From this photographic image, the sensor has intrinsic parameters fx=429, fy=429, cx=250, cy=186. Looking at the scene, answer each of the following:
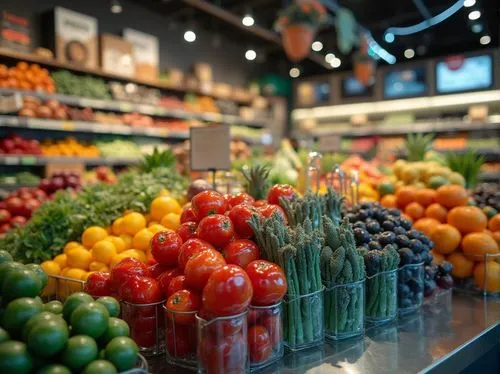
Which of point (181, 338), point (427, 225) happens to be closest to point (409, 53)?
point (427, 225)

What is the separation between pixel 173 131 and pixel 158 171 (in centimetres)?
444

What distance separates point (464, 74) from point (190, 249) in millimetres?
9067

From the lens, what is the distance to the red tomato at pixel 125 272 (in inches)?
54.1

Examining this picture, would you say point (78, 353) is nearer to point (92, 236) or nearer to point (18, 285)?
point (18, 285)

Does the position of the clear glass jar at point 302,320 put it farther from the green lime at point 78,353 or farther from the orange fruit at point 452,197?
the orange fruit at point 452,197

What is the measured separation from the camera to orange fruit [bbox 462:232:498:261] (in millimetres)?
2027

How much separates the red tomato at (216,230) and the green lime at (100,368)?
1.66ft

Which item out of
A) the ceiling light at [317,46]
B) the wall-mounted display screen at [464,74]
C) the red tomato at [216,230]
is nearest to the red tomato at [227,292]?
the red tomato at [216,230]

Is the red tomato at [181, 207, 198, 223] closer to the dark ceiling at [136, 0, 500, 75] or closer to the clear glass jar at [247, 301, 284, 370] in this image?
the clear glass jar at [247, 301, 284, 370]

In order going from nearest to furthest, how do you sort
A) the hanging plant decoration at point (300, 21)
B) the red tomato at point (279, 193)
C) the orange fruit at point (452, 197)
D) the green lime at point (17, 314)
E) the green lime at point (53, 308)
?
the green lime at point (17, 314) → the green lime at point (53, 308) → the red tomato at point (279, 193) → the orange fruit at point (452, 197) → the hanging plant decoration at point (300, 21)

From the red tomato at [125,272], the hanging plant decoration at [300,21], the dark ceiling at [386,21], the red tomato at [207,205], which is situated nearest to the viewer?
the red tomato at [125,272]

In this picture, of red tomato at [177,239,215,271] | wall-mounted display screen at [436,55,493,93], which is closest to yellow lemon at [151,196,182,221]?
red tomato at [177,239,215,271]

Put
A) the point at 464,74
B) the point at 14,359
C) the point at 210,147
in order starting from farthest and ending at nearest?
1. the point at 464,74
2. the point at 210,147
3. the point at 14,359

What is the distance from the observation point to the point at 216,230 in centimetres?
136
